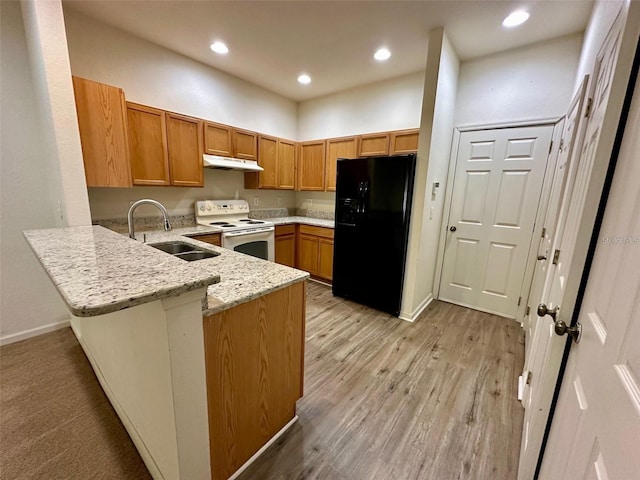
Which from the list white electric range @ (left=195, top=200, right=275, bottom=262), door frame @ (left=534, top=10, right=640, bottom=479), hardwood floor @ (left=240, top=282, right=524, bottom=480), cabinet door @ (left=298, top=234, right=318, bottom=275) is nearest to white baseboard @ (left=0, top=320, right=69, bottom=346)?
white electric range @ (left=195, top=200, right=275, bottom=262)

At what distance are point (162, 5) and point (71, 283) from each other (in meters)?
2.55

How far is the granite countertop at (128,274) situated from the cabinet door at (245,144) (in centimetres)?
208

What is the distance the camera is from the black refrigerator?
2.66 metres

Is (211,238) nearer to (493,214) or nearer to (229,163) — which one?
(229,163)

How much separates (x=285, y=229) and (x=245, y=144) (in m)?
1.28

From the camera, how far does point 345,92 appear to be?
383 centimetres

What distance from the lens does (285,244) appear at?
12.6ft

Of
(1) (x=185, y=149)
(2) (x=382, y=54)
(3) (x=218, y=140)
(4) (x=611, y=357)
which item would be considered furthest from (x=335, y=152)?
(4) (x=611, y=357)

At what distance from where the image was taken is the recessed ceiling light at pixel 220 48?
2.68 metres

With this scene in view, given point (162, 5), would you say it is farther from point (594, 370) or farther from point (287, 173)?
point (594, 370)

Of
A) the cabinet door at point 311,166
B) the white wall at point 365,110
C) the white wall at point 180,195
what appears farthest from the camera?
the cabinet door at point 311,166

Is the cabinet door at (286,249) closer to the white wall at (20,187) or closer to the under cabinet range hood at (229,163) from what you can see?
the under cabinet range hood at (229,163)

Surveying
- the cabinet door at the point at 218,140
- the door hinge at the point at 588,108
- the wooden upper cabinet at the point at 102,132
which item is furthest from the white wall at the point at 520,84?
the wooden upper cabinet at the point at 102,132

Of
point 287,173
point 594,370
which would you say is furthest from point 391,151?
point 594,370
